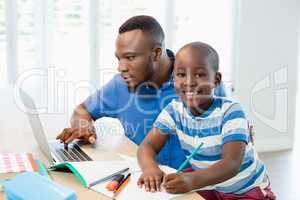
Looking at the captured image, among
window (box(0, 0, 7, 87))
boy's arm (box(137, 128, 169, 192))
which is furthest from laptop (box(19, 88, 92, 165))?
window (box(0, 0, 7, 87))

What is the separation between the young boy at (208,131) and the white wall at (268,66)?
96.3 inches

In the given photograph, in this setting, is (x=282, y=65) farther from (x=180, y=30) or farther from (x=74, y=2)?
(x=74, y=2)

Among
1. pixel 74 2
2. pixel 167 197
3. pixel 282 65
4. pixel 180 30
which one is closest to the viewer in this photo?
pixel 167 197

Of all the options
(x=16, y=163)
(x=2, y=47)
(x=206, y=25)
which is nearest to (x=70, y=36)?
(x=2, y=47)

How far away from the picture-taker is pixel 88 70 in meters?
3.32

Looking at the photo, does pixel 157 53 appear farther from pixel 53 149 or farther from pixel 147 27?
pixel 53 149

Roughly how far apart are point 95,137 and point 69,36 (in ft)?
5.73

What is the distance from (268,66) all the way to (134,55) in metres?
2.49

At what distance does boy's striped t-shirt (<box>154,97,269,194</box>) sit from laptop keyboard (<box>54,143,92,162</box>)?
10.3 inches

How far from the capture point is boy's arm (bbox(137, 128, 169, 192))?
1.16 metres

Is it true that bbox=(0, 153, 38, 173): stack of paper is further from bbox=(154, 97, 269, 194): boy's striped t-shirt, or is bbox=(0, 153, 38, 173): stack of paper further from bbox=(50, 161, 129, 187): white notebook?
bbox=(154, 97, 269, 194): boy's striped t-shirt

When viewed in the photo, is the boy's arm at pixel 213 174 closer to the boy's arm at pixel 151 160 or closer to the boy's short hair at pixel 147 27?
the boy's arm at pixel 151 160

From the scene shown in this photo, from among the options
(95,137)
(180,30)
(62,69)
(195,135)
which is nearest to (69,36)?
(62,69)

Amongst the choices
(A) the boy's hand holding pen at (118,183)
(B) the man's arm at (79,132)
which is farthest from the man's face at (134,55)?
(A) the boy's hand holding pen at (118,183)
